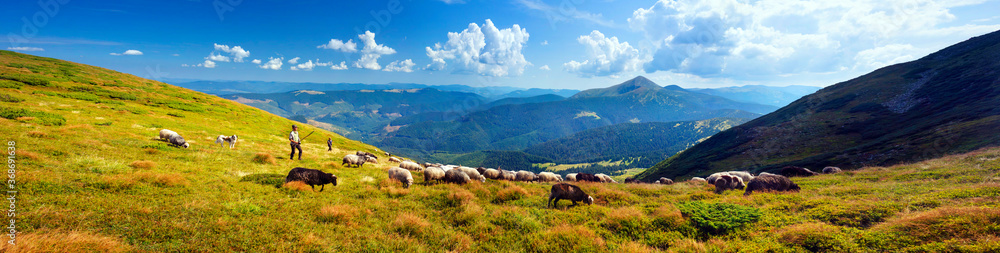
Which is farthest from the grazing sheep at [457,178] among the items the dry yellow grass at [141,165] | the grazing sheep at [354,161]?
the dry yellow grass at [141,165]

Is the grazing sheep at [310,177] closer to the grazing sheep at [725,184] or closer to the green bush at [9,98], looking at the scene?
the grazing sheep at [725,184]

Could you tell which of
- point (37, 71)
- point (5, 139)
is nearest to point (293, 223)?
point (5, 139)

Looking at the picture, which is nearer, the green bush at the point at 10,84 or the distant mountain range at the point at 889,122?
the green bush at the point at 10,84

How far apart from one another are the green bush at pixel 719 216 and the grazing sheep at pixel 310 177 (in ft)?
44.3

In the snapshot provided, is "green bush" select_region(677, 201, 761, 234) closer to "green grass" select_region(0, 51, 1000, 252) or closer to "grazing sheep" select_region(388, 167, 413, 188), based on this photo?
"green grass" select_region(0, 51, 1000, 252)

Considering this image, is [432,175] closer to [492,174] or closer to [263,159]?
[492,174]

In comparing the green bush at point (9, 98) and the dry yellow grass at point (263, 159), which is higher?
the green bush at point (9, 98)

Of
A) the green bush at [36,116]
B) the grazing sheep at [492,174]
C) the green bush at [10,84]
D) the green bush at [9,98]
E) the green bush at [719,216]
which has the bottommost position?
the grazing sheep at [492,174]

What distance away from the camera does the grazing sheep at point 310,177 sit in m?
11.6

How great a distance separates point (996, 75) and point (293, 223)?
146 meters

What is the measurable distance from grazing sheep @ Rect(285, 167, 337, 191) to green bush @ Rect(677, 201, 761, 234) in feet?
44.3

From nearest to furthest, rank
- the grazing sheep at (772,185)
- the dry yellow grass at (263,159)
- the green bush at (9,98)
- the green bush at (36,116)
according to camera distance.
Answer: the grazing sheep at (772,185) → the dry yellow grass at (263,159) → the green bush at (36,116) → the green bush at (9,98)

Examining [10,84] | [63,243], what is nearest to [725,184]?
[63,243]

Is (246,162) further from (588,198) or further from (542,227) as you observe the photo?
(588,198)
